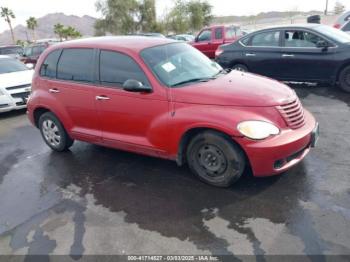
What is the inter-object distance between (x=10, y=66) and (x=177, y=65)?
7.02 metres

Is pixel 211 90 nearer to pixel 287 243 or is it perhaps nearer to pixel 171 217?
pixel 171 217

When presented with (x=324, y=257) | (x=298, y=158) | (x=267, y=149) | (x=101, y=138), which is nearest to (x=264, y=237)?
(x=324, y=257)

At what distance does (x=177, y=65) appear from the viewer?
180 inches

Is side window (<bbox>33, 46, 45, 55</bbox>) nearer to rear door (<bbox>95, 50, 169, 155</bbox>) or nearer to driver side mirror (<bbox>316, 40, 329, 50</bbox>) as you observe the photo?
driver side mirror (<bbox>316, 40, 329, 50</bbox>)

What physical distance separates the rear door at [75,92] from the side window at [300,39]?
5.28m

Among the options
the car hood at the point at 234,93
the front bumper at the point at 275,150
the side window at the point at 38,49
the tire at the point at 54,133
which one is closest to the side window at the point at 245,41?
the car hood at the point at 234,93

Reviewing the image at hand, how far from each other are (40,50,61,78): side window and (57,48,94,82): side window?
0.35 ft


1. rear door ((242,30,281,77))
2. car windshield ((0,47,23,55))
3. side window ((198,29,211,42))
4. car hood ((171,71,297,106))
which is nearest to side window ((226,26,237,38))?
side window ((198,29,211,42))

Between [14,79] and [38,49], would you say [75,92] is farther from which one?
[38,49]

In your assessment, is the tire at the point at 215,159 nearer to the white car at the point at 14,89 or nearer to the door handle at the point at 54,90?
the door handle at the point at 54,90

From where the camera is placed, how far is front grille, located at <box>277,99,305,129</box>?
12.7ft

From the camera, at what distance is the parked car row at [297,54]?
769 centimetres

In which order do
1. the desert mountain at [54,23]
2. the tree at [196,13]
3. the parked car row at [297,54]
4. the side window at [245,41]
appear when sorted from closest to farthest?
the parked car row at [297,54]
the side window at [245,41]
the tree at [196,13]
the desert mountain at [54,23]

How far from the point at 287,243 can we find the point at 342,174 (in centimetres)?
160
